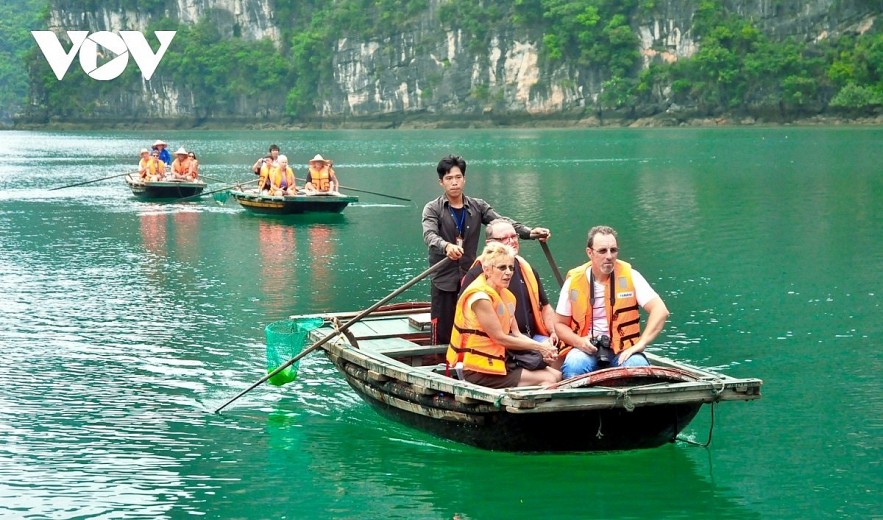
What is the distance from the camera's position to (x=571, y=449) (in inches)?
362

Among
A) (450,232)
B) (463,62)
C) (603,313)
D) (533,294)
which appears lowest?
(603,313)

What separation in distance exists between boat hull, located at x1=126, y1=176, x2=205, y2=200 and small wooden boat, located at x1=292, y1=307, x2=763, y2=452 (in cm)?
2508

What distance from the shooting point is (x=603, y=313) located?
9.37 metres

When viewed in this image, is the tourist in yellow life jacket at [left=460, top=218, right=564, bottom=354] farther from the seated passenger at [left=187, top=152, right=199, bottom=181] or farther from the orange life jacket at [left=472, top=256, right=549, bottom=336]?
the seated passenger at [left=187, top=152, right=199, bottom=181]

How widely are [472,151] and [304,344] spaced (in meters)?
53.3

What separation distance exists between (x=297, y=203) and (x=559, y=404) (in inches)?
790

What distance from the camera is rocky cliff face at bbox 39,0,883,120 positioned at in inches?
3836

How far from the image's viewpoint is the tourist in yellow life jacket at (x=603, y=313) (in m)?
9.18

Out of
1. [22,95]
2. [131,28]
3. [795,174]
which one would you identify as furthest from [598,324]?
[22,95]

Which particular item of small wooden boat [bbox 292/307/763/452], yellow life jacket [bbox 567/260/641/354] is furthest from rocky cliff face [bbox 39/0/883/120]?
small wooden boat [bbox 292/307/763/452]

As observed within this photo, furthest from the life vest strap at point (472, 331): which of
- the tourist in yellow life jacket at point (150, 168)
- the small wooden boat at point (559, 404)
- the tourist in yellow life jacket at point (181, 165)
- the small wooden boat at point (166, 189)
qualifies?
the tourist in yellow life jacket at point (181, 165)

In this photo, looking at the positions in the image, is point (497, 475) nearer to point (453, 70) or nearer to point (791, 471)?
point (791, 471)

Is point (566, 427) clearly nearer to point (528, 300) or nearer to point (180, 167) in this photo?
point (528, 300)

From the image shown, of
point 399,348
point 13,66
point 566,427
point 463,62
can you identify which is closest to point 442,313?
point 399,348
